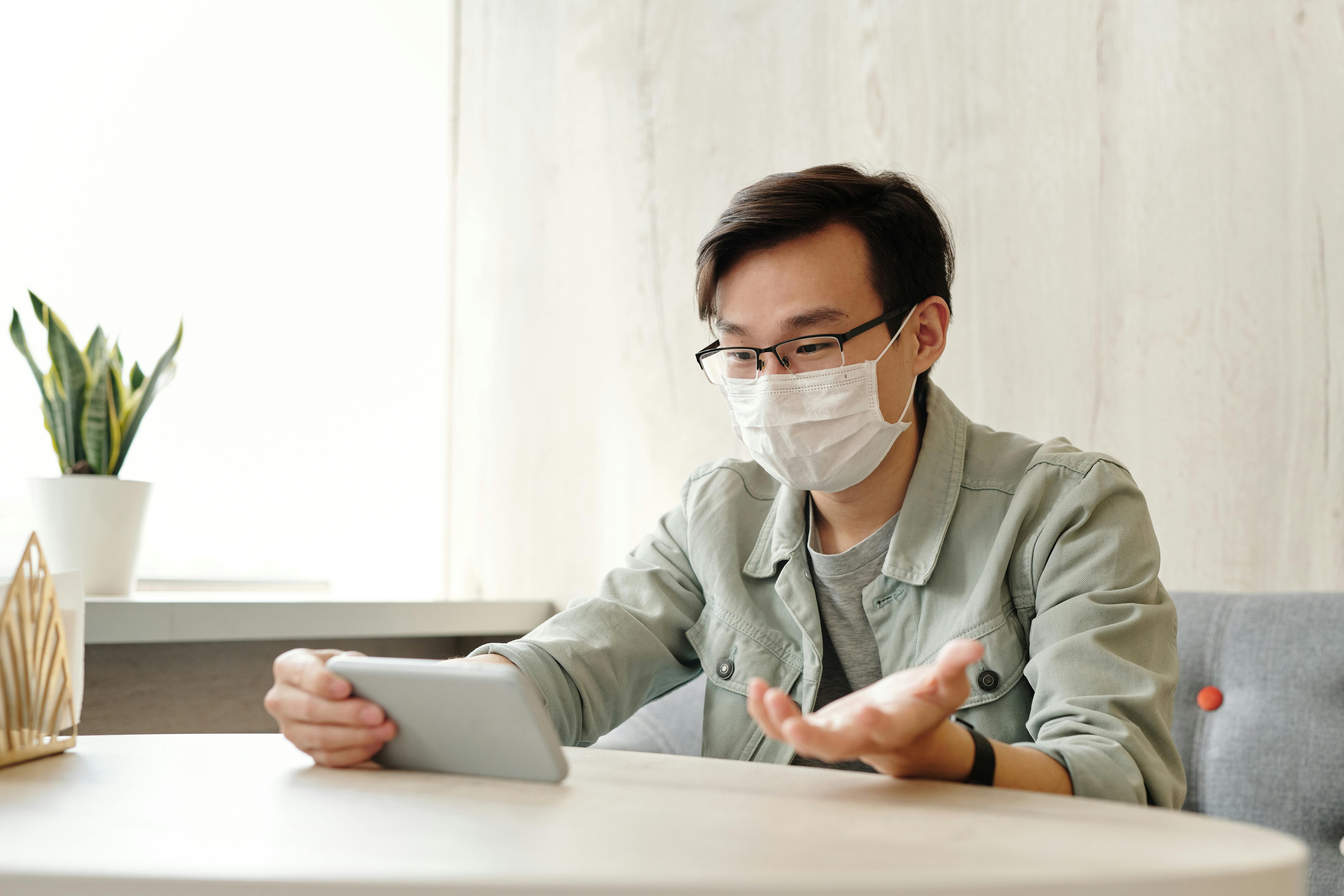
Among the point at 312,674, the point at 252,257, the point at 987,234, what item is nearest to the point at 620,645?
the point at 312,674

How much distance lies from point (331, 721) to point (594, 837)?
0.31 metres

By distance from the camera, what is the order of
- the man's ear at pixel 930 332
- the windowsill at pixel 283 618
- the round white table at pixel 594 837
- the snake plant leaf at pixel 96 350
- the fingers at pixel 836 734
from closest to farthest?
the round white table at pixel 594 837, the fingers at pixel 836 734, the man's ear at pixel 930 332, the windowsill at pixel 283 618, the snake plant leaf at pixel 96 350

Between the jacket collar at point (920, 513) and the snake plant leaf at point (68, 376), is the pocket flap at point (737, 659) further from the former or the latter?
the snake plant leaf at point (68, 376)

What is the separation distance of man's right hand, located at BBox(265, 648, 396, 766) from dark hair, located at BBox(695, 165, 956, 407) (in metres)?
0.66

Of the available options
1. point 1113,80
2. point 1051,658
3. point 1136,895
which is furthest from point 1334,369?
point 1136,895

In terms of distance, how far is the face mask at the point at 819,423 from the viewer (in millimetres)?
1167

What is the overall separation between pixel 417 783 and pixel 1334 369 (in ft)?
4.24

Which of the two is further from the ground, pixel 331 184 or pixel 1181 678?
pixel 331 184

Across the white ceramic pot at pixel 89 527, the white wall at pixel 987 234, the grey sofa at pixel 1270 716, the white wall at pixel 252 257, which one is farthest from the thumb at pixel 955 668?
the white wall at pixel 252 257

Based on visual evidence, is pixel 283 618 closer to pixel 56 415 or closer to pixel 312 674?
pixel 56 415

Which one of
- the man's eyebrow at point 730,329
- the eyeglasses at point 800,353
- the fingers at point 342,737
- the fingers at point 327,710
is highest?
the man's eyebrow at point 730,329

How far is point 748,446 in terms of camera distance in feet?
4.04

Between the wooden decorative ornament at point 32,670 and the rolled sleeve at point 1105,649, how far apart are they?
74 cm

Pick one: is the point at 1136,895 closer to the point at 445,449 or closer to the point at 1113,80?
the point at 1113,80
